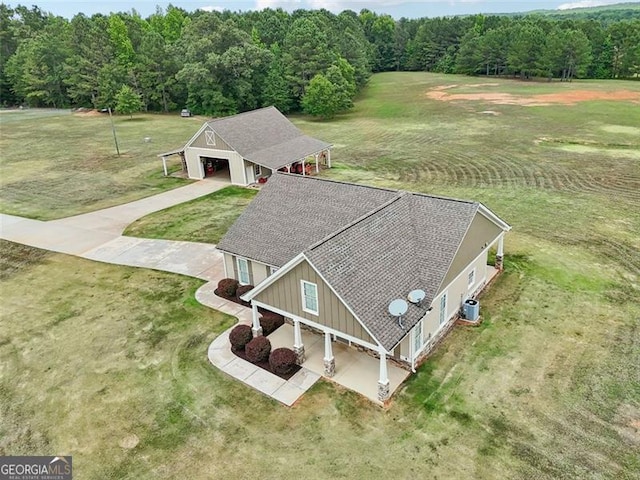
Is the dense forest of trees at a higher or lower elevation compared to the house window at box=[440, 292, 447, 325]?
higher

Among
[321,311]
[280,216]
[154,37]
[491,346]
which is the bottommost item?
[491,346]

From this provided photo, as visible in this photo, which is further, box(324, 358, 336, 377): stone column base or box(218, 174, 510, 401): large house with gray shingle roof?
box(324, 358, 336, 377): stone column base

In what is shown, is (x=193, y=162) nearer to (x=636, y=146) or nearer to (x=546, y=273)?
(x=546, y=273)

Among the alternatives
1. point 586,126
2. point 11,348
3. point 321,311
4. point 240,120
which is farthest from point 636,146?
point 11,348

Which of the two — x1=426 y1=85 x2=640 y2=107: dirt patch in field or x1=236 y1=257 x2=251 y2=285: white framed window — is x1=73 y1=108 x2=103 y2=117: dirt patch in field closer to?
x1=426 y1=85 x2=640 y2=107: dirt patch in field

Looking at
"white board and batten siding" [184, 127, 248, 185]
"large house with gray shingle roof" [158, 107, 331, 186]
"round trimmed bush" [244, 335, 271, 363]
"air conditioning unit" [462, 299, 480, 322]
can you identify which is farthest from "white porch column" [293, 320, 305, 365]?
"white board and batten siding" [184, 127, 248, 185]

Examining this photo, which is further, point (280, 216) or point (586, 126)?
point (586, 126)

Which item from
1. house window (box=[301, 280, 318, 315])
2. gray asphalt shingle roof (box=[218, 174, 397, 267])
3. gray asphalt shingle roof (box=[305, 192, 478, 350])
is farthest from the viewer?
gray asphalt shingle roof (box=[218, 174, 397, 267])

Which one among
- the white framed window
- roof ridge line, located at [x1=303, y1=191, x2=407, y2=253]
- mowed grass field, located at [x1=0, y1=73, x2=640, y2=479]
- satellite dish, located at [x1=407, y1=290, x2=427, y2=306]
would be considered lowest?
mowed grass field, located at [x1=0, y1=73, x2=640, y2=479]
